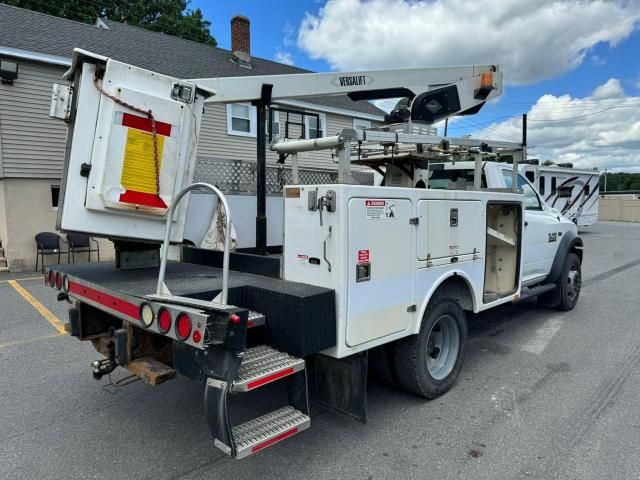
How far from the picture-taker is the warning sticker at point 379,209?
10.3 feet

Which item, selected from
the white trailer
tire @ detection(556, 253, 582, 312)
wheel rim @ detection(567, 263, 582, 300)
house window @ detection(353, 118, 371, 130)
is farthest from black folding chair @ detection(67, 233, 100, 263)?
the white trailer

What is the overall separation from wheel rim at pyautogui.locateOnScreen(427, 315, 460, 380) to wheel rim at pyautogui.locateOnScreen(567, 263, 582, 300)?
3.77 metres

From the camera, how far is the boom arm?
15.1ft

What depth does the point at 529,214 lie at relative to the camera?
19.5ft

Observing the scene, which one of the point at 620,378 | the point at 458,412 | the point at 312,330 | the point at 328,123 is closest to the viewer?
the point at 312,330

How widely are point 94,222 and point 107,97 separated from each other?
2.93 feet

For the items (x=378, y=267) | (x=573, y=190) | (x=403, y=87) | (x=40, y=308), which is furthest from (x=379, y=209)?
(x=573, y=190)

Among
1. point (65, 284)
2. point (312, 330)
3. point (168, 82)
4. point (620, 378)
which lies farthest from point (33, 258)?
point (620, 378)

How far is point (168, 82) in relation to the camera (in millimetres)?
3559

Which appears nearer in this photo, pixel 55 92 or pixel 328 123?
pixel 55 92

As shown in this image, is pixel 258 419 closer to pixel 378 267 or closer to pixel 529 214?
pixel 378 267

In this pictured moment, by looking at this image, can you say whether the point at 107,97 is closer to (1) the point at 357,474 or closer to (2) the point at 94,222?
(2) the point at 94,222

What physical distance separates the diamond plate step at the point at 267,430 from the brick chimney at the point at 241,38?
664 inches

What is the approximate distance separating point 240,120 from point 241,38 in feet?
15.1
